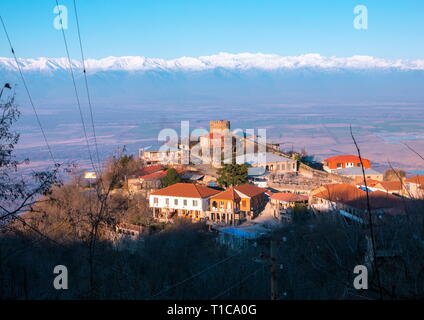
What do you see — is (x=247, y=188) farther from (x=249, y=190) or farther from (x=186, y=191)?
(x=186, y=191)

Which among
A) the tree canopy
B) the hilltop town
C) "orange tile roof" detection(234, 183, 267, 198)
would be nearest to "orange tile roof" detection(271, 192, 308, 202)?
the hilltop town

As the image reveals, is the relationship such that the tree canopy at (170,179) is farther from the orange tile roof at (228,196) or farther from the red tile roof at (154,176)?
the orange tile roof at (228,196)

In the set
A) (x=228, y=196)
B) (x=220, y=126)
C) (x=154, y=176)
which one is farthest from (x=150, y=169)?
(x=220, y=126)

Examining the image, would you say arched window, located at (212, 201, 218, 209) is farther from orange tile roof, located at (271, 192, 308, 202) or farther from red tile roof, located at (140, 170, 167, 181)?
red tile roof, located at (140, 170, 167, 181)

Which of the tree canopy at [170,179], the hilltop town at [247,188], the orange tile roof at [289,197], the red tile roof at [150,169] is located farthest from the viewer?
the red tile roof at [150,169]

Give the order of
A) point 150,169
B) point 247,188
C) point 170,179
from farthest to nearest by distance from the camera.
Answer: point 150,169, point 170,179, point 247,188

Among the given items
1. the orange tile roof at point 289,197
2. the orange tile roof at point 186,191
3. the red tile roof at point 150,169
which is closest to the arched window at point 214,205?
the orange tile roof at point 186,191
